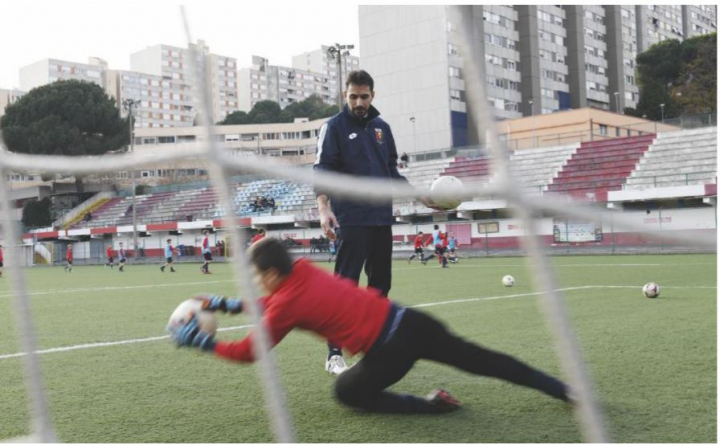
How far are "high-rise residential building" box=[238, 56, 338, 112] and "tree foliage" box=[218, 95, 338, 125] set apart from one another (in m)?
34.5

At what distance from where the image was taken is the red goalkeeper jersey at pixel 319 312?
2209mm

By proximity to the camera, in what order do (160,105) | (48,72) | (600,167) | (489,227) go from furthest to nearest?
(160,105) < (600,167) < (489,227) < (48,72)

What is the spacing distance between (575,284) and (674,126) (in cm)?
1971

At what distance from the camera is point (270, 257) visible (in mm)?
2223

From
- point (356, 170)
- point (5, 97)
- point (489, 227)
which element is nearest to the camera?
point (356, 170)

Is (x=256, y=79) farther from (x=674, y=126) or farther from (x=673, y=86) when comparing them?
(x=674, y=126)

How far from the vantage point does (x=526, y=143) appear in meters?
27.4

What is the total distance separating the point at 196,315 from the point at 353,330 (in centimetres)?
49

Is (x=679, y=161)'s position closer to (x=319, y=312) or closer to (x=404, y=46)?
(x=404, y=46)

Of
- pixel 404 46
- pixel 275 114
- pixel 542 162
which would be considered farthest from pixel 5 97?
pixel 275 114

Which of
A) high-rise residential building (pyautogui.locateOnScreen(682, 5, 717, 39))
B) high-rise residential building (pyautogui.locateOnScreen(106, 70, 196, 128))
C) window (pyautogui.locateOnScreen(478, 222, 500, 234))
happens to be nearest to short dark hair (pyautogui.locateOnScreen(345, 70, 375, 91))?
window (pyautogui.locateOnScreen(478, 222, 500, 234))

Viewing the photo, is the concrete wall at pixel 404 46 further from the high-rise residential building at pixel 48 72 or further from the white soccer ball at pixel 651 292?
the white soccer ball at pixel 651 292

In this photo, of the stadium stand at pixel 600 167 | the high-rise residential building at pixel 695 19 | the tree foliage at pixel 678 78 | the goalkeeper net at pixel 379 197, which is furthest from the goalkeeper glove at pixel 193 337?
the high-rise residential building at pixel 695 19

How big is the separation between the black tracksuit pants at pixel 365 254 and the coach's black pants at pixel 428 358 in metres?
0.82
